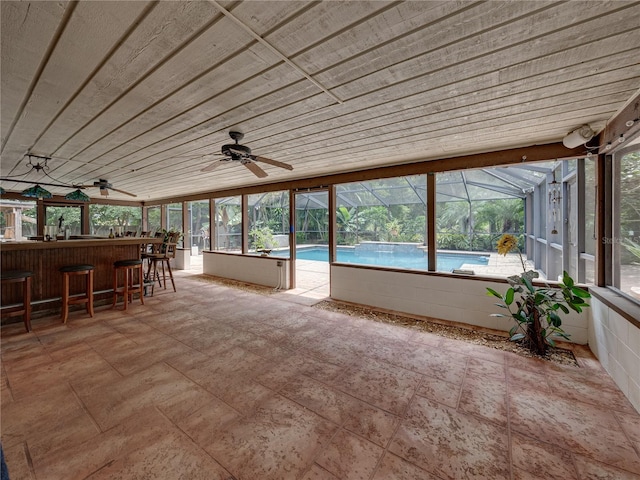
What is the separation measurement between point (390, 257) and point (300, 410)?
8457 millimetres

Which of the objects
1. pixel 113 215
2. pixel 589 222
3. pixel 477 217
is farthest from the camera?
pixel 113 215

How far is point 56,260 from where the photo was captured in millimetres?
3840

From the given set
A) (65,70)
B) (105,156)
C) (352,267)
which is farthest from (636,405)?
(105,156)

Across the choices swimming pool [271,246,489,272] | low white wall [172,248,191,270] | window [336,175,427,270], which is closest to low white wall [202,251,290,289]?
low white wall [172,248,191,270]

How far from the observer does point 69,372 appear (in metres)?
2.26

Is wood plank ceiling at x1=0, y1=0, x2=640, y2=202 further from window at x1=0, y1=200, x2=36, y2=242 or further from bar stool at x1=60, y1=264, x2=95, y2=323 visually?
window at x1=0, y1=200, x2=36, y2=242

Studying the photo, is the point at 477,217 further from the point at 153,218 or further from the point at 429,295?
the point at 153,218

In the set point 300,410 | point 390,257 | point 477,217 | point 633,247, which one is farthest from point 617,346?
point 390,257

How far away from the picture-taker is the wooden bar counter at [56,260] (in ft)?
11.3

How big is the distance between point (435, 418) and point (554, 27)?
2307 mm

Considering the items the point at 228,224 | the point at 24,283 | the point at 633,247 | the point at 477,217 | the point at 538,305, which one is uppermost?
the point at 477,217

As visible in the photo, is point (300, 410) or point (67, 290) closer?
point (300, 410)

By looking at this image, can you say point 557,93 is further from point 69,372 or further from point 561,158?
point 69,372

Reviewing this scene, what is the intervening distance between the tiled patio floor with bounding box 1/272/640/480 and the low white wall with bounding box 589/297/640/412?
0.32 feet
